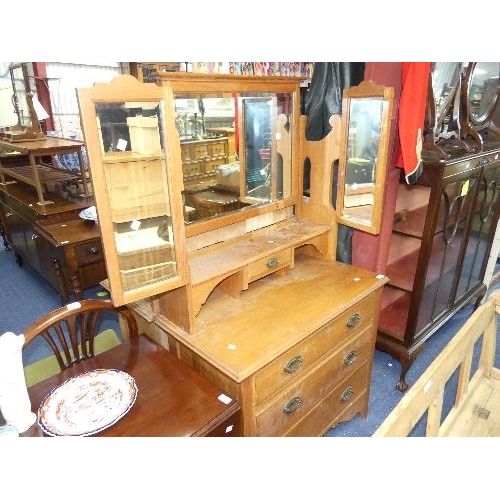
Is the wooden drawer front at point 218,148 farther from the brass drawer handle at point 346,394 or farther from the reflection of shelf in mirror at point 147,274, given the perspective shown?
the brass drawer handle at point 346,394

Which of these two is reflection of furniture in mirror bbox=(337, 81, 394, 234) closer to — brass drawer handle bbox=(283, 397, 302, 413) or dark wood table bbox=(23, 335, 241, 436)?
brass drawer handle bbox=(283, 397, 302, 413)

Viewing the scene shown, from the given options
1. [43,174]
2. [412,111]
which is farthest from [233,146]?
[43,174]

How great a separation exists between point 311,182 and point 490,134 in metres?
1.59

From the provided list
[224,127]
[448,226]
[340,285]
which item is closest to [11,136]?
[224,127]

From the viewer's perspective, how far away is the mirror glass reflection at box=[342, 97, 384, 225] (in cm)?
169

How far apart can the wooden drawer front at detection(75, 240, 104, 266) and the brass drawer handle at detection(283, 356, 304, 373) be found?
1.77 metres

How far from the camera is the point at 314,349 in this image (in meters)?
1.56

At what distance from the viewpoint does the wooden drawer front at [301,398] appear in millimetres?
1424

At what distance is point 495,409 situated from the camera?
1.79m

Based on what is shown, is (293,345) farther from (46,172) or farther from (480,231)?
(46,172)

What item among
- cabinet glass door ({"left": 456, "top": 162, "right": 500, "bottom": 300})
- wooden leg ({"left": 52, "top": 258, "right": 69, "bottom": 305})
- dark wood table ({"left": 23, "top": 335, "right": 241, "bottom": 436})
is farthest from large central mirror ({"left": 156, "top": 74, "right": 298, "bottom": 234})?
wooden leg ({"left": 52, "top": 258, "right": 69, "bottom": 305})

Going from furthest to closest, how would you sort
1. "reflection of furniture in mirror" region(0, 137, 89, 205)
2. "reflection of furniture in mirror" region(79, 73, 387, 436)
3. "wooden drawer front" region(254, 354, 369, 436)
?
"reflection of furniture in mirror" region(0, 137, 89, 205), "wooden drawer front" region(254, 354, 369, 436), "reflection of furniture in mirror" region(79, 73, 387, 436)

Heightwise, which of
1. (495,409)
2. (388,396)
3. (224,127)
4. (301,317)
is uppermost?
(224,127)
